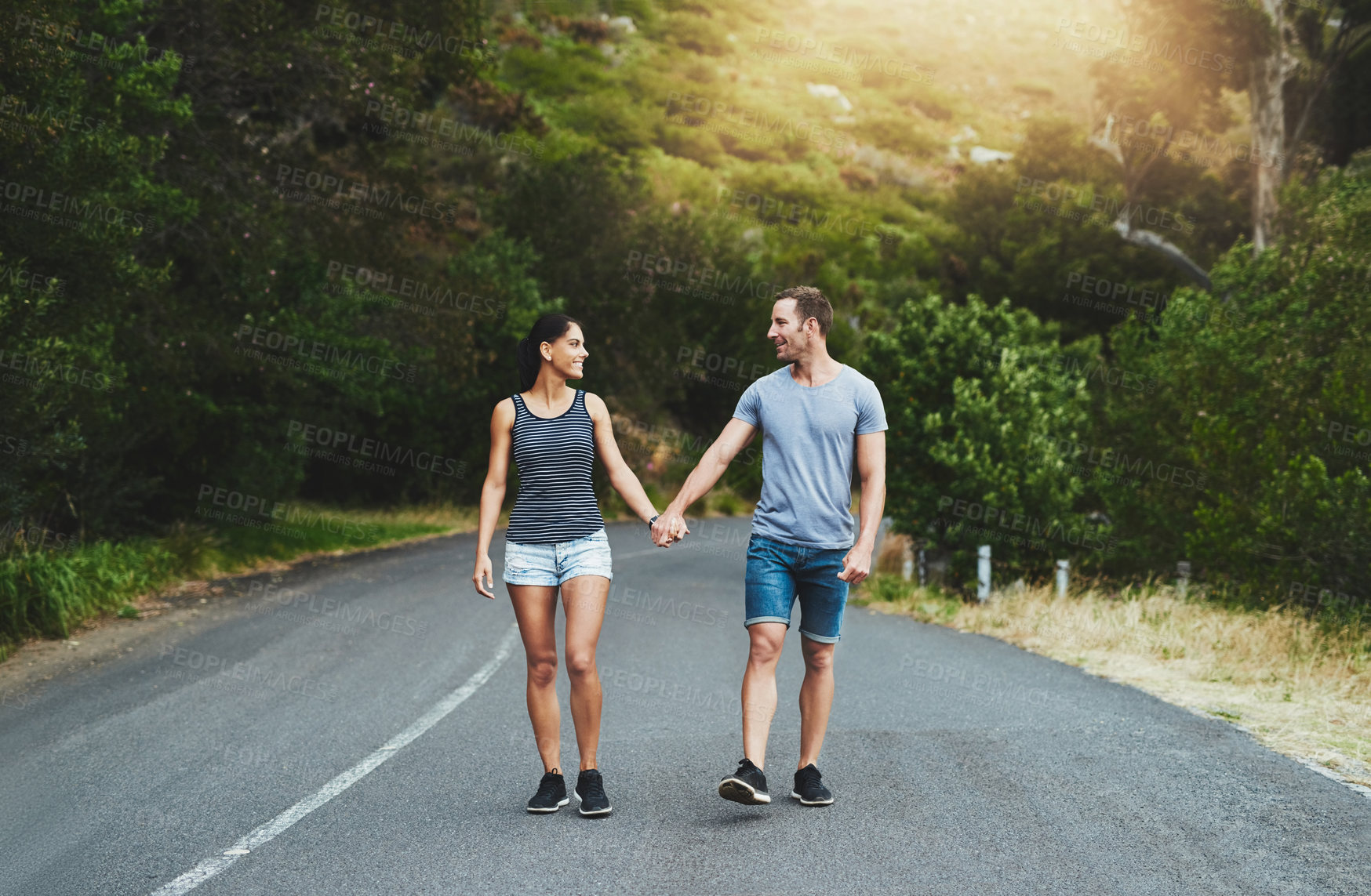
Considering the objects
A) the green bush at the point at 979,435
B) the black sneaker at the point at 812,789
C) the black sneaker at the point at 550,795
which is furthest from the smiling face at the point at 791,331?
the green bush at the point at 979,435

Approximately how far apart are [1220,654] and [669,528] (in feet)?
23.1

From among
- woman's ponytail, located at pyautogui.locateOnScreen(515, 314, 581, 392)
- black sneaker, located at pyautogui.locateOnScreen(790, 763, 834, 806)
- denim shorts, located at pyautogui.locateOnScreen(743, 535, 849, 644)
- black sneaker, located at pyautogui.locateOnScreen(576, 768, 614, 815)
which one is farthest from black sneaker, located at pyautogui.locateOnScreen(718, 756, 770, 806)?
woman's ponytail, located at pyautogui.locateOnScreen(515, 314, 581, 392)

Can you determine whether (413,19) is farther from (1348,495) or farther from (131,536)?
(1348,495)

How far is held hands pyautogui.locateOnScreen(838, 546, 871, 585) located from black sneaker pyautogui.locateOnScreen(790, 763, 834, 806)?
3.13 feet

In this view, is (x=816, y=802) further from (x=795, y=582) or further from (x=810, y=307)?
(x=810, y=307)

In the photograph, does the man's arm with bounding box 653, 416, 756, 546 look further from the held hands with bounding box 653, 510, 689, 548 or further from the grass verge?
the grass verge

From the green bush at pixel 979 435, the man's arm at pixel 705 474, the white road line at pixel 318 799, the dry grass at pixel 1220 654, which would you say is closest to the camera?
the white road line at pixel 318 799

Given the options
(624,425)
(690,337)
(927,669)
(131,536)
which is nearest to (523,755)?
(927,669)

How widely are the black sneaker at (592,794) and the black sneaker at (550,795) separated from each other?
113mm

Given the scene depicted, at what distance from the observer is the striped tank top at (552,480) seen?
494cm

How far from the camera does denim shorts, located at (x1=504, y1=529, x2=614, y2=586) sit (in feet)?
16.1

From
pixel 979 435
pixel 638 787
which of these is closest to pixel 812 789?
pixel 638 787

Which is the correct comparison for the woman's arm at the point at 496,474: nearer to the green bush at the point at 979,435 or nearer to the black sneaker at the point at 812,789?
the black sneaker at the point at 812,789

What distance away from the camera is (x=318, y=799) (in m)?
5.25
